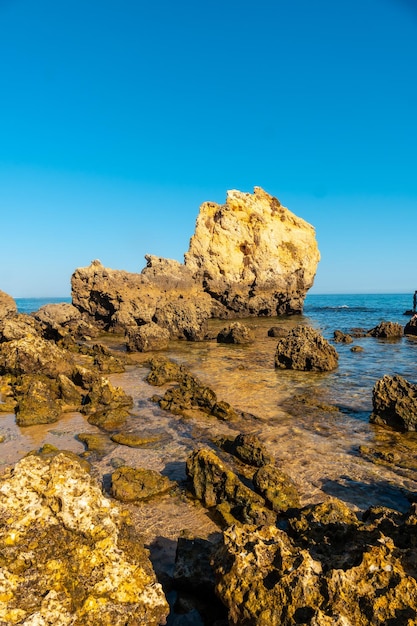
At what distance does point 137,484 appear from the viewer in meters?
6.39

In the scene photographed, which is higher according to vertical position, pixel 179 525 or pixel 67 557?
pixel 67 557

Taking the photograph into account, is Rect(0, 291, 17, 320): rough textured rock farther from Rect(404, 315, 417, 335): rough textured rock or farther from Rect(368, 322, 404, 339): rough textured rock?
Rect(404, 315, 417, 335): rough textured rock

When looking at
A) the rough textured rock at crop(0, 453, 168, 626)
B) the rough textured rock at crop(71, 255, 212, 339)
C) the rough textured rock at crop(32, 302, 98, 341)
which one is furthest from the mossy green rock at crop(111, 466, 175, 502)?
the rough textured rock at crop(71, 255, 212, 339)

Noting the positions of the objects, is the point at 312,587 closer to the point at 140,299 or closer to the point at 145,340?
the point at 145,340

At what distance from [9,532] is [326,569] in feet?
9.36

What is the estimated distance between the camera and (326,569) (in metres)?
3.29

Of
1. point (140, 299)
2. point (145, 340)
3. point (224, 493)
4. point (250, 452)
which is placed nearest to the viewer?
point (224, 493)

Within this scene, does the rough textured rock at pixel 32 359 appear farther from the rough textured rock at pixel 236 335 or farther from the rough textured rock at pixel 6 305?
the rough textured rock at pixel 6 305

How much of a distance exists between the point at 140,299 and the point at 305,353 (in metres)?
20.5

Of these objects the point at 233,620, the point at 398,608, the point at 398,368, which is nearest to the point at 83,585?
the point at 233,620

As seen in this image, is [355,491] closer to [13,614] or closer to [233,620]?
[233,620]

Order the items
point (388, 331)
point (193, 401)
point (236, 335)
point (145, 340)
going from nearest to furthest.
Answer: point (193, 401), point (145, 340), point (236, 335), point (388, 331)

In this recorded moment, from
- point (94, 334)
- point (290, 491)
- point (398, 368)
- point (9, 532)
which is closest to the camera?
point (9, 532)

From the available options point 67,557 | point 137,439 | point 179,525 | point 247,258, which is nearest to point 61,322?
point 137,439
